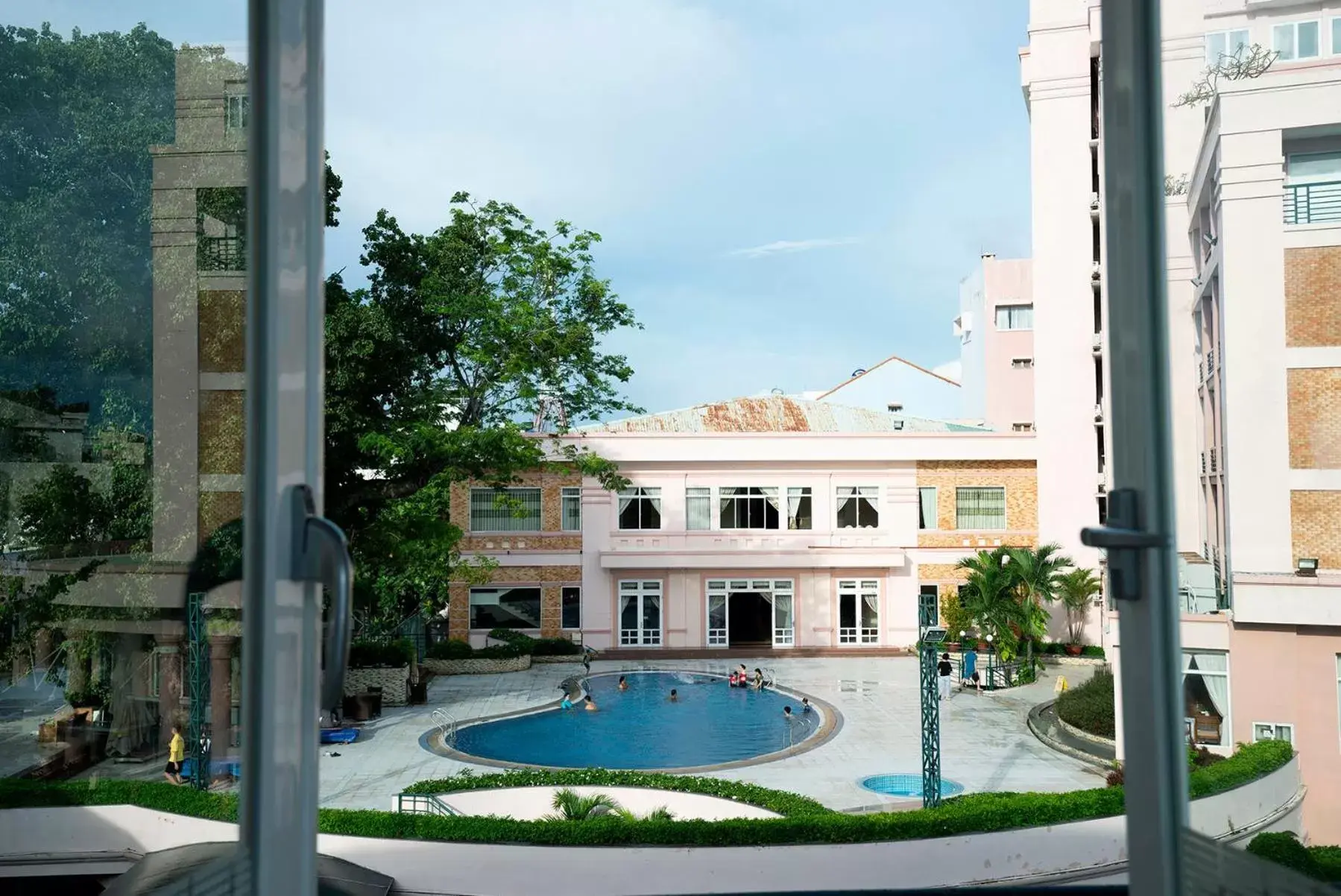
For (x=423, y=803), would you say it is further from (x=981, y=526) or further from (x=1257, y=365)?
(x=981, y=526)

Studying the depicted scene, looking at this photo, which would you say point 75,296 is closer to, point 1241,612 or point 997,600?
point 1241,612

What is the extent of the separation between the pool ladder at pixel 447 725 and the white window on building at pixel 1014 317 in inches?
500

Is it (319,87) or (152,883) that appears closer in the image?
(319,87)

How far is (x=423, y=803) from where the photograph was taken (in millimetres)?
7328

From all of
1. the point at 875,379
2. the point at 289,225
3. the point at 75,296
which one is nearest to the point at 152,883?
the point at 289,225

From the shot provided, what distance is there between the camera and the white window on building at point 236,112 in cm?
126

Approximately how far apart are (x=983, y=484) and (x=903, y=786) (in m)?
9.09

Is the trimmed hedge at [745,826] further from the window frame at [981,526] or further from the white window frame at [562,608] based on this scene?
the window frame at [981,526]

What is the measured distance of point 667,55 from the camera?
240 centimetres

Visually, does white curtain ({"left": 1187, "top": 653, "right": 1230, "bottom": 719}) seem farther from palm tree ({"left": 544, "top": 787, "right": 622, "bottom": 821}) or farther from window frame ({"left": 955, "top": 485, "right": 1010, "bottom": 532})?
window frame ({"left": 955, "top": 485, "right": 1010, "bottom": 532})

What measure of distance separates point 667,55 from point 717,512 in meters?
14.2

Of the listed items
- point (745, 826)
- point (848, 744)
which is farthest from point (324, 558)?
point (848, 744)

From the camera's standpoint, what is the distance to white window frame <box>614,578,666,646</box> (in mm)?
16219

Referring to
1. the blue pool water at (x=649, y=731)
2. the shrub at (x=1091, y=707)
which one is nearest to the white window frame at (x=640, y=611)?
the blue pool water at (x=649, y=731)
